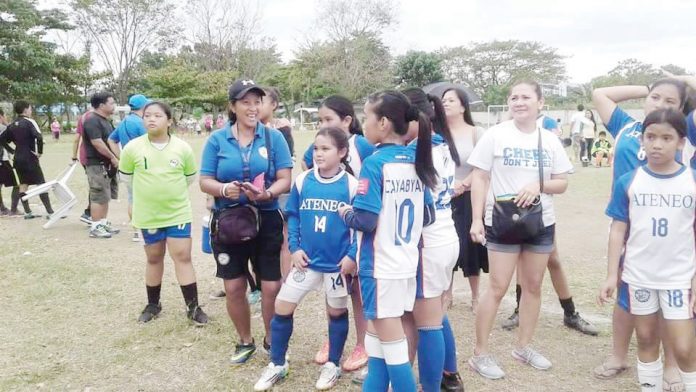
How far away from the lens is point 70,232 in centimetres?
801

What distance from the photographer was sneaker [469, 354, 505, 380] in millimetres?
3494

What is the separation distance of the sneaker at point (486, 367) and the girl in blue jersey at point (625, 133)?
0.63 metres

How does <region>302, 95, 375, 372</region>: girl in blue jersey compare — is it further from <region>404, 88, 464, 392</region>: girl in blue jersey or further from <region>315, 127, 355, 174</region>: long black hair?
<region>404, 88, 464, 392</region>: girl in blue jersey

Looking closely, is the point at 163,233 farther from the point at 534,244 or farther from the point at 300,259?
the point at 534,244

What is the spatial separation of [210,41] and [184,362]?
1797 inches

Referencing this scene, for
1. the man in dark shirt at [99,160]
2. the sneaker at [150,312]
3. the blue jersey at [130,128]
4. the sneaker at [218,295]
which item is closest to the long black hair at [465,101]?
the sneaker at [218,295]

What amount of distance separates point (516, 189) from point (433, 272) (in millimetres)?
977

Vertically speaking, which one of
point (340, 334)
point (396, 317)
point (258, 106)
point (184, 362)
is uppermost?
point (258, 106)

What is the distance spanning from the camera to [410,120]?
2.75 meters

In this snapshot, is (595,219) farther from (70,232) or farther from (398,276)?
(70,232)

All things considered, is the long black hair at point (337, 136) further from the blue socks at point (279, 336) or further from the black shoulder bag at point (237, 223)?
the blue socks at point (279, 336)

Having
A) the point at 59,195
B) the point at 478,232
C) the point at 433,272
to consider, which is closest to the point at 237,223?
the point at 433,272

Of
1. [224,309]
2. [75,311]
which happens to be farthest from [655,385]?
[75,311]

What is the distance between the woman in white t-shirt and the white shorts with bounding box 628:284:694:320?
0.64 meters
